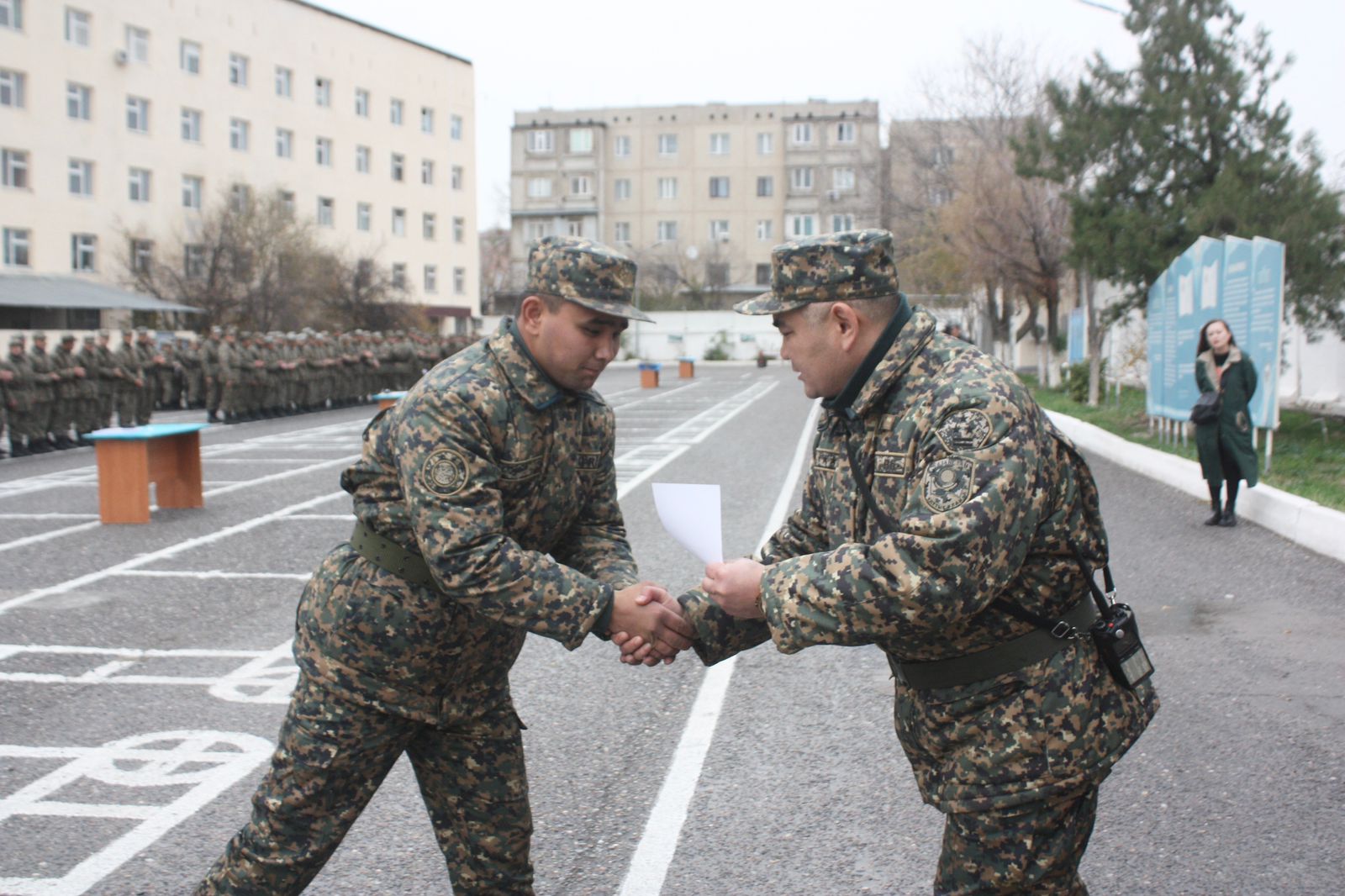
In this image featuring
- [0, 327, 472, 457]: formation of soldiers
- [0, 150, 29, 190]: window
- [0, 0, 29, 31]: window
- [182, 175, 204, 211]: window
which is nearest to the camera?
[0, 327, 472, 457]: formation of soldiers

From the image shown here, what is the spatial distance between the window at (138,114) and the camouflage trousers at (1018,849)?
49602 millimetres

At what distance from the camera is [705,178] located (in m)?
90.7

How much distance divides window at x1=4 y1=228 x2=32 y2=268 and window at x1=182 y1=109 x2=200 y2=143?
9017 mm

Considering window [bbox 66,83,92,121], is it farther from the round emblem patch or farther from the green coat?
the round emblem patch

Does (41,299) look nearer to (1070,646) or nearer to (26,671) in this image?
(26,671)

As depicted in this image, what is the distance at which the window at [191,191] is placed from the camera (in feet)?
162

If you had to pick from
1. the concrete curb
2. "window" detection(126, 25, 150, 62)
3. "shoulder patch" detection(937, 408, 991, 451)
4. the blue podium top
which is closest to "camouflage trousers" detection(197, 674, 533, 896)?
"shoulder patch" detection(937, 408, 991, 451)

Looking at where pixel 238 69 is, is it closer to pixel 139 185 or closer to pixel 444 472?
pixel 139 185

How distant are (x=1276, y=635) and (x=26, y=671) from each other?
6.74 m

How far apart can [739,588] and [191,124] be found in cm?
5239

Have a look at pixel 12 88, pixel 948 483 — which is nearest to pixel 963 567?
pixel 948 483

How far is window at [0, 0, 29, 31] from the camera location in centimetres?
4081

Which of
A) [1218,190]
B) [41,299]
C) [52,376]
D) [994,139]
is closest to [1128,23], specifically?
[1218,190]

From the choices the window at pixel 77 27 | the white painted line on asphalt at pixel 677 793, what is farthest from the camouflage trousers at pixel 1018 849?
the window at pixel 77 27
